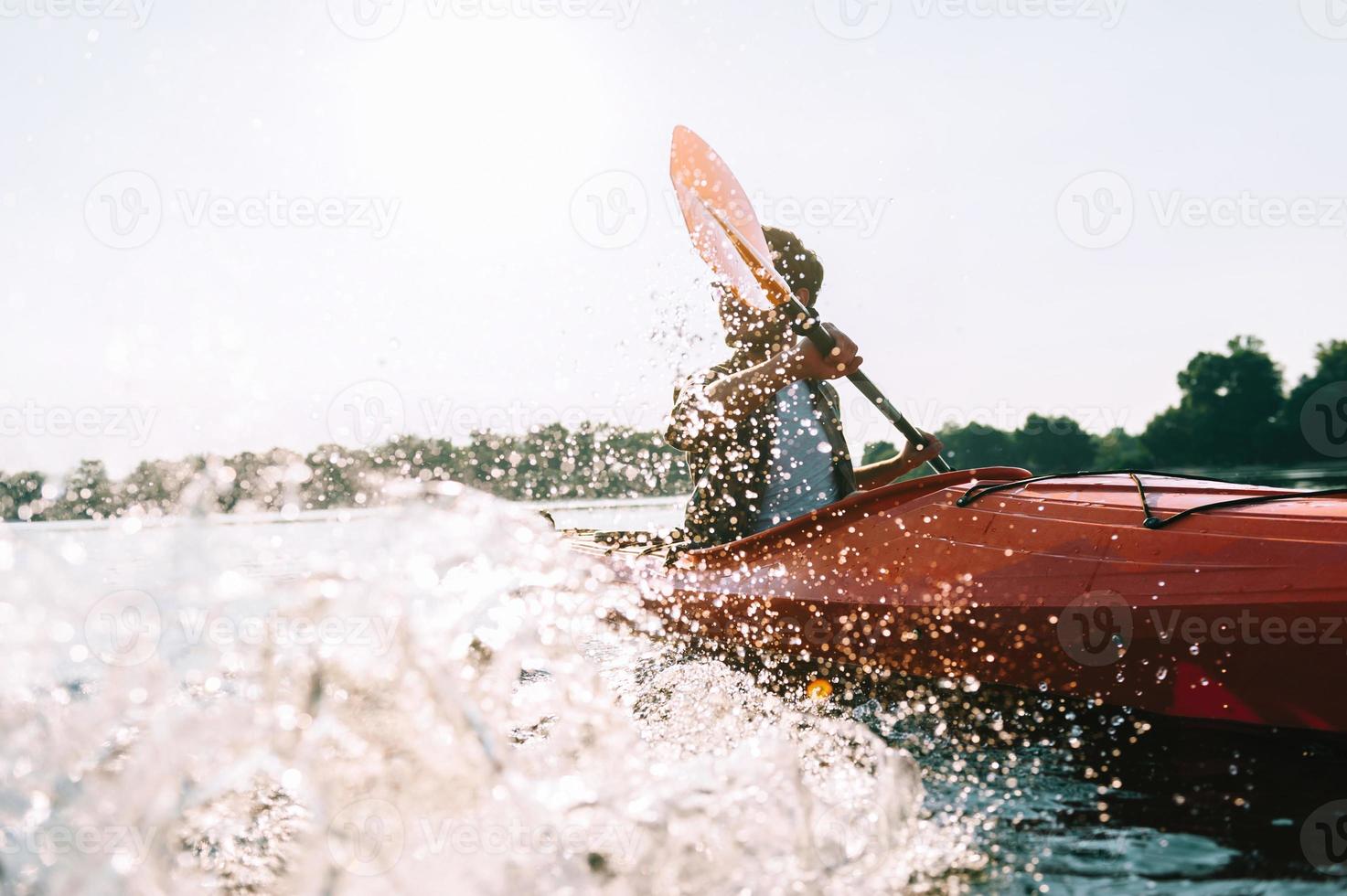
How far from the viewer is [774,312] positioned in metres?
4.48

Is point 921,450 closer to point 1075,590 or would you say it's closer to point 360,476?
point 1075,590

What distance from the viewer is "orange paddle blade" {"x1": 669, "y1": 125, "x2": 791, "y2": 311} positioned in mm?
4574

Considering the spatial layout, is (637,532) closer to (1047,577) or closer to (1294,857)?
(1047,577)

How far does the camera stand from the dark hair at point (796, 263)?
191 inches

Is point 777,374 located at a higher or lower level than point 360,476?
higher

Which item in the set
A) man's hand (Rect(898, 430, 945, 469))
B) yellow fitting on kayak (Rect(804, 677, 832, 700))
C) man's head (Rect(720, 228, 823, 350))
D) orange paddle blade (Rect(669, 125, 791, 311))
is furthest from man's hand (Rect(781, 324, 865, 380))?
yellow fitting on kayak (Rect(804, 677, 832, 700))

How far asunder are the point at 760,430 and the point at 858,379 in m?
1.07

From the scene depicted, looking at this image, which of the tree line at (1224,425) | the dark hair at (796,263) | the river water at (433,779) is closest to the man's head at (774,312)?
the dark hair at (796,263)

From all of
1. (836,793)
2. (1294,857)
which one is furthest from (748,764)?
(1294,857)

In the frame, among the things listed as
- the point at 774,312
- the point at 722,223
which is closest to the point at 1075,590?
the point at 774,312

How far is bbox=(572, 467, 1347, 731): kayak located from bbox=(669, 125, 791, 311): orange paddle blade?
4.57 feet

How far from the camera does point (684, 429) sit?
14.6ft

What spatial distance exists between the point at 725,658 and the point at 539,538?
1.07 metres

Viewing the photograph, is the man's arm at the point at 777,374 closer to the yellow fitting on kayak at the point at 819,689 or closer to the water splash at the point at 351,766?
the yellow fitting on kayak at the point at 819,689
